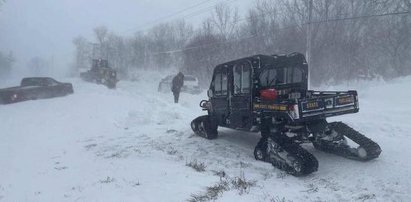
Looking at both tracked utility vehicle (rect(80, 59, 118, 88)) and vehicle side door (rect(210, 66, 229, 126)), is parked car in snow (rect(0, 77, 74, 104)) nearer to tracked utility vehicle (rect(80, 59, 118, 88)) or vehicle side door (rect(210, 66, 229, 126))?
tracked utility vehicle (rect(80, 59, 118, 88))

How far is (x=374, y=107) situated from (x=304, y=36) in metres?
16.1

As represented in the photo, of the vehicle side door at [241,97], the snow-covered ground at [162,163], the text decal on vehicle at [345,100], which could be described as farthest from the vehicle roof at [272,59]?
the snow-covered ground at [162,163]

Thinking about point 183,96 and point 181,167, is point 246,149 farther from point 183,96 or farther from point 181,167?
point 183,96

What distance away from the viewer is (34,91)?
22375 mm

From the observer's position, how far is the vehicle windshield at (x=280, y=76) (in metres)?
10.4

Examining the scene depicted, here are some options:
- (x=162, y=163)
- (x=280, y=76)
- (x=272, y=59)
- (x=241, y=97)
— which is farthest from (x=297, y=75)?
(x=162, y=163)

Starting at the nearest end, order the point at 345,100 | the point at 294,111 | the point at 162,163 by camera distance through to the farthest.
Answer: the point at 294,111
the point at 345,100
the point at 162,163

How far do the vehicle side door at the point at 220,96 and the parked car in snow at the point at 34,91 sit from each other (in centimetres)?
1306

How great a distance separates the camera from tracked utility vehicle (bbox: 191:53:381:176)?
8.80 metres

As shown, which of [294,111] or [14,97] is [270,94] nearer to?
[294,111]

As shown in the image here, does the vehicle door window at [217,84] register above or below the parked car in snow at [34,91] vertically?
above

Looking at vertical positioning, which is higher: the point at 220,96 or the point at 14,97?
the point at 220,96

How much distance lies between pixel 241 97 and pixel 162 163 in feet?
8.47

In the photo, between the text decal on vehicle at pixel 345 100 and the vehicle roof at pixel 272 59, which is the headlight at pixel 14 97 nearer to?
the vehicle roof at pixel 272 59
